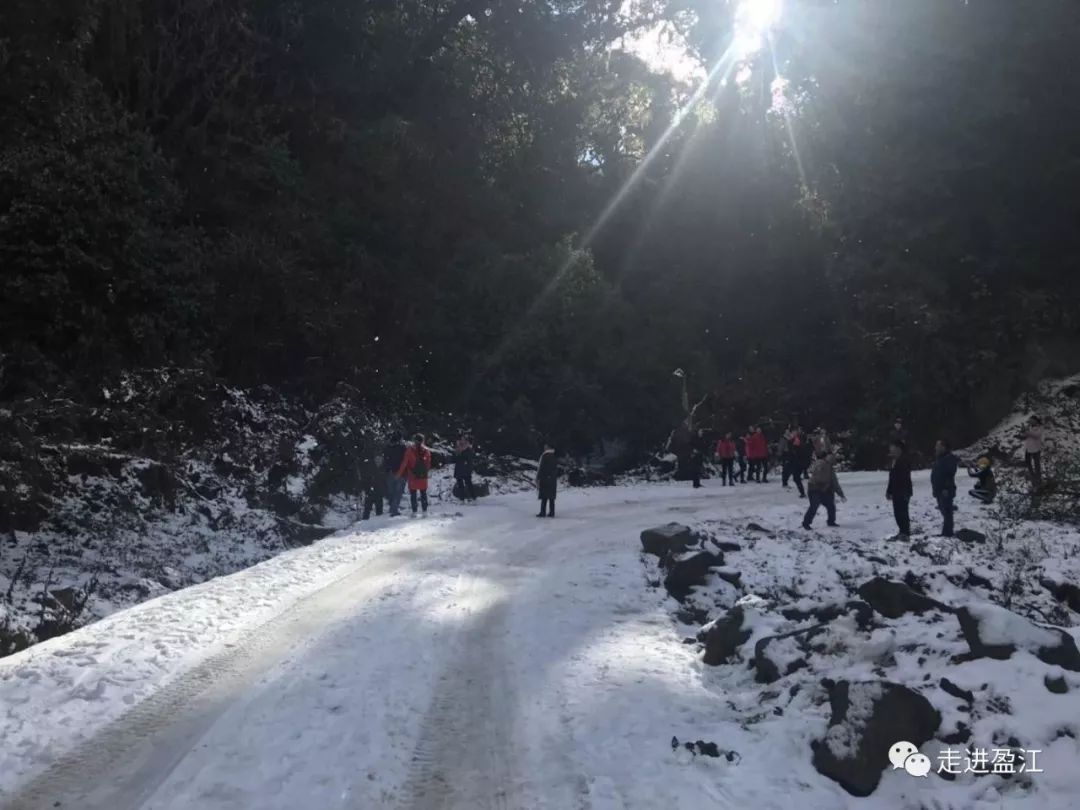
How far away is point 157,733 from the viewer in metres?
6.29

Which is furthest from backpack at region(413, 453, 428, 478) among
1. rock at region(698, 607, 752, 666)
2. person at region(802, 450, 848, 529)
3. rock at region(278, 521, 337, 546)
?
rock at region(698, 607, 752, 666)

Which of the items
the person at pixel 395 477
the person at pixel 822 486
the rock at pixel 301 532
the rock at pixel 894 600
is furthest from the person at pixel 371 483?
the rock at pixel 894 600

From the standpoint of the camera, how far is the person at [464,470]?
22.2m

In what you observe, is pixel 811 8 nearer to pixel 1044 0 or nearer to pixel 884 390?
pixel 1044 0

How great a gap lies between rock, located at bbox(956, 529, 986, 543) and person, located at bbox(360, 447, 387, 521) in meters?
12.6

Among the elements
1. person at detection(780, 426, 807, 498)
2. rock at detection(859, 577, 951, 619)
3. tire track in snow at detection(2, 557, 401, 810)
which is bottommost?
tire track in snow at detection(2, 557, 401, 810)

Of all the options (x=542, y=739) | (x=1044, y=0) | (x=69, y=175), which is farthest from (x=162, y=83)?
(x=1044, y=0)

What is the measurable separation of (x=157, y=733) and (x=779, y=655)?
5.31m

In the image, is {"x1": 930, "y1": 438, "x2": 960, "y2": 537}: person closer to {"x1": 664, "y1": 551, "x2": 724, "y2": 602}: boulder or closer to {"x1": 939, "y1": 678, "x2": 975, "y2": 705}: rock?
{"x1": 664, "y1": 551, "x2": 724, "y2": 602}: boulder

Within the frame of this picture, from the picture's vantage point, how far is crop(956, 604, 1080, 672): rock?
619cm

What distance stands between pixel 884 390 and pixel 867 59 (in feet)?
44.7

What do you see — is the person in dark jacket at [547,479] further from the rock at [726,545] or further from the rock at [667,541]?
the rock at [726,545]

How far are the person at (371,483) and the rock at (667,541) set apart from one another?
26.4ft

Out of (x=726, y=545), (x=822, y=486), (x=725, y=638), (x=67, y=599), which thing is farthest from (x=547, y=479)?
(x=725, y=638)
